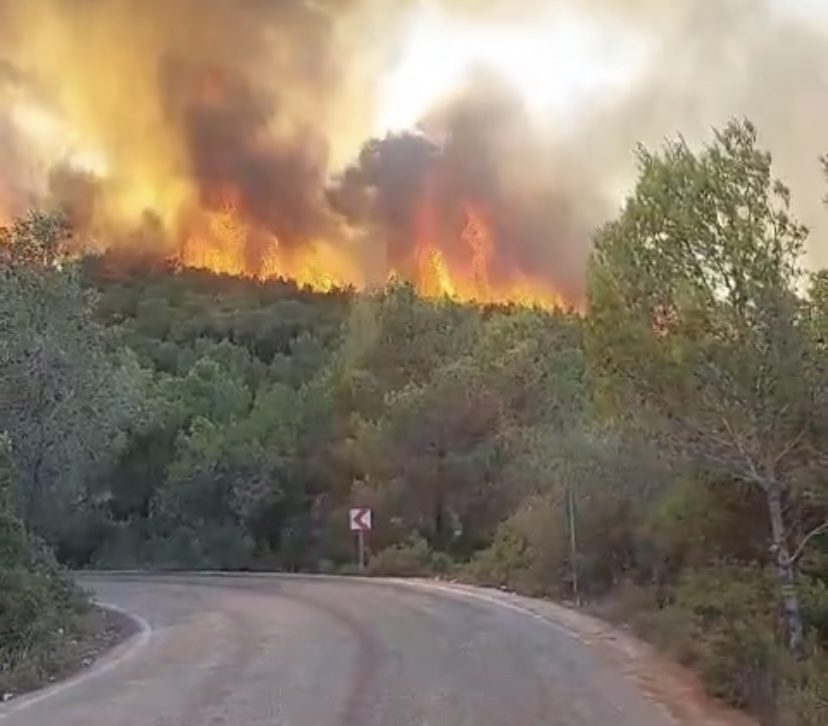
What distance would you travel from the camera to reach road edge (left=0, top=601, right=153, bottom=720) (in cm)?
1512

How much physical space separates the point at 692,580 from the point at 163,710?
11.7 meters

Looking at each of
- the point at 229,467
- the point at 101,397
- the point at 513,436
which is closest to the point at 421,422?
the point at 513,436

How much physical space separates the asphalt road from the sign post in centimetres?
1763

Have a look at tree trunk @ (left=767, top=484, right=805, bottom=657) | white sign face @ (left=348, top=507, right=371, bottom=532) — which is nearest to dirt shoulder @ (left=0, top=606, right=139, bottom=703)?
tree trunk @ (left=767, top=484, right=805, bottom=657)

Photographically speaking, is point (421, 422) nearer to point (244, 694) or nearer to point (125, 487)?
point (125, 487)

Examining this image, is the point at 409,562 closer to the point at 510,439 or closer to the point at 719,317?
the point at 510,439

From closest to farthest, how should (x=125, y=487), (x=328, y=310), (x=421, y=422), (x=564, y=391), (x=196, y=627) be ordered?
(x=196, y=627) < (x=564, y=391) < (x=421, y=422) < (x=125, y=487) < (x=328, y=310)

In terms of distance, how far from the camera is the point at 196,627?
79.8 ft

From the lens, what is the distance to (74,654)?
2009 cm

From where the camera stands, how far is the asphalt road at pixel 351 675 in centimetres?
1313

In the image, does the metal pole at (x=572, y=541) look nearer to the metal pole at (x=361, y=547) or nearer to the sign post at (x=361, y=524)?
the sign post at (x=361, y=524)

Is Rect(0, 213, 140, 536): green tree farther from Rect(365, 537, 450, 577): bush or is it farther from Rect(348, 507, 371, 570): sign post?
Rect(365, 537, 450, 577): bush

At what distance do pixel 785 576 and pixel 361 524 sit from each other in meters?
28.5

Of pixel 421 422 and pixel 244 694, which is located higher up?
pixel 421 422
